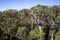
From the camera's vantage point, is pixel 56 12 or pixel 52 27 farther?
pixel 56 12

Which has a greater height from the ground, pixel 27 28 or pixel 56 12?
pixel 56 12

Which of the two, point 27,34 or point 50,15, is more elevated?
point 50,15

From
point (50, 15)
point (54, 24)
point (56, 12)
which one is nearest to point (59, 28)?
point (54, 24)

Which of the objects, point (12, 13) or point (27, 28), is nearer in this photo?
point (27, 28)

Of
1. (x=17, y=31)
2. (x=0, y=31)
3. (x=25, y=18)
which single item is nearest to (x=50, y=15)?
(x=25, y=18)

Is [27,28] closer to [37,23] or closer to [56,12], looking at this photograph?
[37,23]

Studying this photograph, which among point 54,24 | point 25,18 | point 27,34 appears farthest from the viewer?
point 25,18

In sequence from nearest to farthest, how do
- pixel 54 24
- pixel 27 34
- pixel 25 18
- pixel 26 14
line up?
pixel 27 34
pixel 54 24
pixel 25 18
pixel 26 14

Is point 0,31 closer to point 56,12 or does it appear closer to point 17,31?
point 17,31
